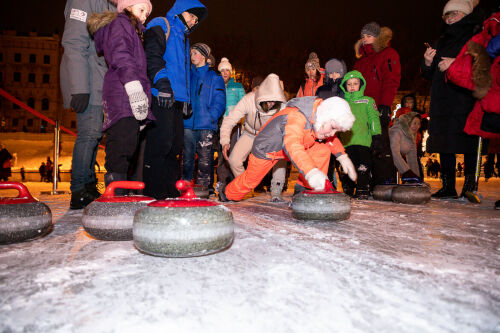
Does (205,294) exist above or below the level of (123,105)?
below

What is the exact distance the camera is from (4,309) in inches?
38.1

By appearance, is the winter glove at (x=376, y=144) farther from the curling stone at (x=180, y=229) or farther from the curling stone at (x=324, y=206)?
the curling stone at (x=180, y=229)

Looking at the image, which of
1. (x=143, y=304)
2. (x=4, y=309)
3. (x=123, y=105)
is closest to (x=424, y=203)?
(x=123, y=105)

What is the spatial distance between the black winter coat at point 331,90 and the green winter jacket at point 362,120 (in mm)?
293

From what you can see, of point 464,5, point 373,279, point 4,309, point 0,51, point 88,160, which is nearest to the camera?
point 4,309

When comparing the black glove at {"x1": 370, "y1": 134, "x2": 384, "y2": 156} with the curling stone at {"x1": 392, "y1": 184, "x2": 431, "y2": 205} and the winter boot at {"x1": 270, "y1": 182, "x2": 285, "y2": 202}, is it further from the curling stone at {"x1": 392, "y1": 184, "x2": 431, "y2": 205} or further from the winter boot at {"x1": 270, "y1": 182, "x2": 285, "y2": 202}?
the winter boot at {"x1": 270, "y1": 182, "x2": 285, "y2": 202}

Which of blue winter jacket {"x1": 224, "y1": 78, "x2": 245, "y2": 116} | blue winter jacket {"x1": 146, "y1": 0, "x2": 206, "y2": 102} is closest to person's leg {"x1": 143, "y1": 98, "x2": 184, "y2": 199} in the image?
blue winter jacket {"x1": 146, "y1": 0, "x2": 206, "y2": 102}

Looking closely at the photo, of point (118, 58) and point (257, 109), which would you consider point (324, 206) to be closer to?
point (118, 58)

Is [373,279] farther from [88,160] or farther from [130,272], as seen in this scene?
Answer: [88,160]

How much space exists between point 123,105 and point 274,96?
2.08 meters

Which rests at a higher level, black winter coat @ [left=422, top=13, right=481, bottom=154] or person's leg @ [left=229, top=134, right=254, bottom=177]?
black winter coat @ [left=422, top=13, right=481, bottom=154]

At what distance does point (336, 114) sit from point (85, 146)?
2.28 m

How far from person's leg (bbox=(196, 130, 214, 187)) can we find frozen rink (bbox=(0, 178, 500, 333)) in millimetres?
2672

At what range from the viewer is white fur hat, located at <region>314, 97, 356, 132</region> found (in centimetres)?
289
